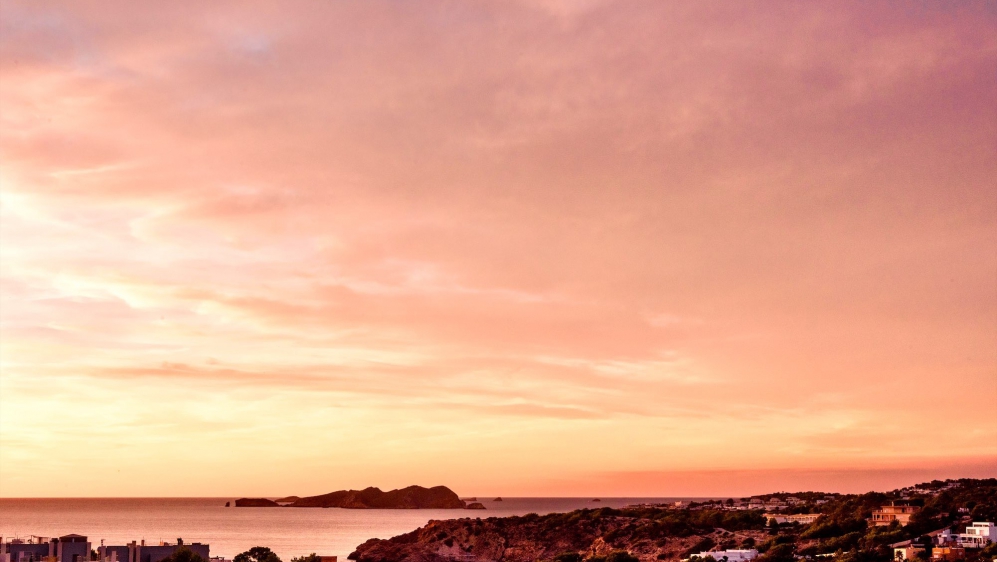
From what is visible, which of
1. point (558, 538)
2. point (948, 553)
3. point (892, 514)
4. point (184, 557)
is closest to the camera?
point (184, 557)

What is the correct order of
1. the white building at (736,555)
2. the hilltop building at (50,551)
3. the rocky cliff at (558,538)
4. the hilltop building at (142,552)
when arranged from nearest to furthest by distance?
1. the hilltop building at (50,551)
2. the hilltop building at (142,552)
3. the white building at (736,555)
4. the rocky cliff at (558,538)

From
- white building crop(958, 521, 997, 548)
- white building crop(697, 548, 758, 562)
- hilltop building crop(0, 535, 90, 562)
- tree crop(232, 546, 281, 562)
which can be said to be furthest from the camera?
white building crop(697, 548, 758, 562)

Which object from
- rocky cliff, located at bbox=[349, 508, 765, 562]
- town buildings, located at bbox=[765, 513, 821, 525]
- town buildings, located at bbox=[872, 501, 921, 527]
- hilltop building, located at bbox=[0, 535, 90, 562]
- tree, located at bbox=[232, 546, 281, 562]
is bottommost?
rocky cliff, located at bbox=[349, 508, 765, 562]

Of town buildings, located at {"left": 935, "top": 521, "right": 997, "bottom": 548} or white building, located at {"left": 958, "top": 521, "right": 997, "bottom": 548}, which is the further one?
town buildings, located at {"left": 935, "top": 521, "right": 997, "bottom": 548}

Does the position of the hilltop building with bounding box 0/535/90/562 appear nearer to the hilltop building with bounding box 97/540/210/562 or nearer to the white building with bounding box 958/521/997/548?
the hilltop building with bounding box 97/540/210/562

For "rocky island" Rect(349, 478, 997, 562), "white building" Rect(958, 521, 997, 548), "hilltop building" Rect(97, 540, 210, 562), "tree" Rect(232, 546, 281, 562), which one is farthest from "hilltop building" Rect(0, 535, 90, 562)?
"white building" Rect(958, 521, 997, 548)

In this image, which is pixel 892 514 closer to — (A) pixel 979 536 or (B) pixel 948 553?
(A) pixel 979 536

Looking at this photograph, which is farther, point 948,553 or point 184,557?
point 948,553

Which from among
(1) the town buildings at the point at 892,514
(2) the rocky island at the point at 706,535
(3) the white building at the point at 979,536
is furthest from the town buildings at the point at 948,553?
(1) the town buildings at the point at 892,514

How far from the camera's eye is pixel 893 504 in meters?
114

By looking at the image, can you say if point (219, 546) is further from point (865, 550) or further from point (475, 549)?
point (865, 550)

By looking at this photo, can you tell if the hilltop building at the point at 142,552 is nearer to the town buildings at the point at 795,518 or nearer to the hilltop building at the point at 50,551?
the hilltop building at the point at 50,551

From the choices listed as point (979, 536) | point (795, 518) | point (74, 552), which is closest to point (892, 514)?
point (979, 536)

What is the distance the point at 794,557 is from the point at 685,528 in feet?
119
